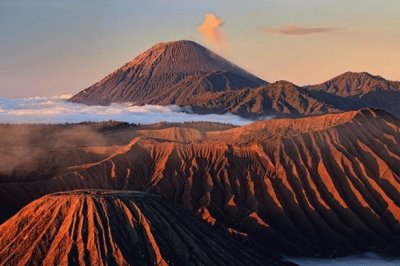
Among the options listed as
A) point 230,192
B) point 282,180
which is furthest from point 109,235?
point 282,180

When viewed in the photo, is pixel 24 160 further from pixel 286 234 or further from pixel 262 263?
pixel 262 263

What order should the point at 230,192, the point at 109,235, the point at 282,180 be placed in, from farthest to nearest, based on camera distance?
1. the point at 282,180
2. the point at 230,192
3. the point at 109,235

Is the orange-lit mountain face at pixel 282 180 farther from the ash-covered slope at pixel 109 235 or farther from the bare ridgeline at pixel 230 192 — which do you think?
the ash-covered slope at pixel 109 235

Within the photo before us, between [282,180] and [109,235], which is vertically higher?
[109,235]

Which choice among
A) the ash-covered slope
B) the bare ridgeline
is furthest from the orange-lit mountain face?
the ash-covered slope

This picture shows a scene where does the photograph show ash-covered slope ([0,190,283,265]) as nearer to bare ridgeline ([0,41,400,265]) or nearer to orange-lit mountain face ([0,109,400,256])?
bare ridgeline ([0,41,400,265])

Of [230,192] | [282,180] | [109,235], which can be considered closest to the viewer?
[109,235]

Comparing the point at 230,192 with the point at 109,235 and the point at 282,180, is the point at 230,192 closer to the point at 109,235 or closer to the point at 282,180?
the point at 282,180
